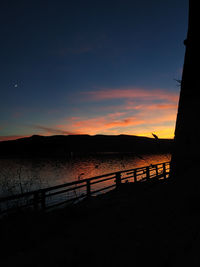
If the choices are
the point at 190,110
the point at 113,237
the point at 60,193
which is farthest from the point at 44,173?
the point at 113,237

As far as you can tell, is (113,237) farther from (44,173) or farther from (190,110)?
(44,173)

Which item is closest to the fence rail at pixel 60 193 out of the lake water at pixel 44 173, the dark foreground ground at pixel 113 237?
the lake water at pixel 44 173

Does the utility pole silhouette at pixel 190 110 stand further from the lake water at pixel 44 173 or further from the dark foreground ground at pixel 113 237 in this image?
the dark foreground ground at pixel 113 237

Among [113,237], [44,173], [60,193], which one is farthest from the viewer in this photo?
[44,173]

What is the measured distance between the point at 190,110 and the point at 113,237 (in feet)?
21.8

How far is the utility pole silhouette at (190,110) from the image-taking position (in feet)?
29.4

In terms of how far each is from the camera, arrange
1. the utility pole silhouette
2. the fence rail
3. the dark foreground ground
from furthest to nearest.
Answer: the utility pole silhouette < the fence rail < the dark foreground ground

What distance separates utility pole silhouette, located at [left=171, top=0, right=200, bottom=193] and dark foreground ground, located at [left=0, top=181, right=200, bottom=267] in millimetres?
2883

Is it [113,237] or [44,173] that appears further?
[44,173]

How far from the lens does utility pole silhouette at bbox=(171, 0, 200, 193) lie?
8.97 metres

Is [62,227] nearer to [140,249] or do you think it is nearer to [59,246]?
[59,246]

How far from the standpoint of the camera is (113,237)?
4.70 meters

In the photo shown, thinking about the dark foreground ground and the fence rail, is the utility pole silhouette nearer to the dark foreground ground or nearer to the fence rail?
the fence rail

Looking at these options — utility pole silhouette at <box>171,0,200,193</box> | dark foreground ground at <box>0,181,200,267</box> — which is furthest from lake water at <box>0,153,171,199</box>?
dark foreground ground at <box>0,181,200,267</box>
